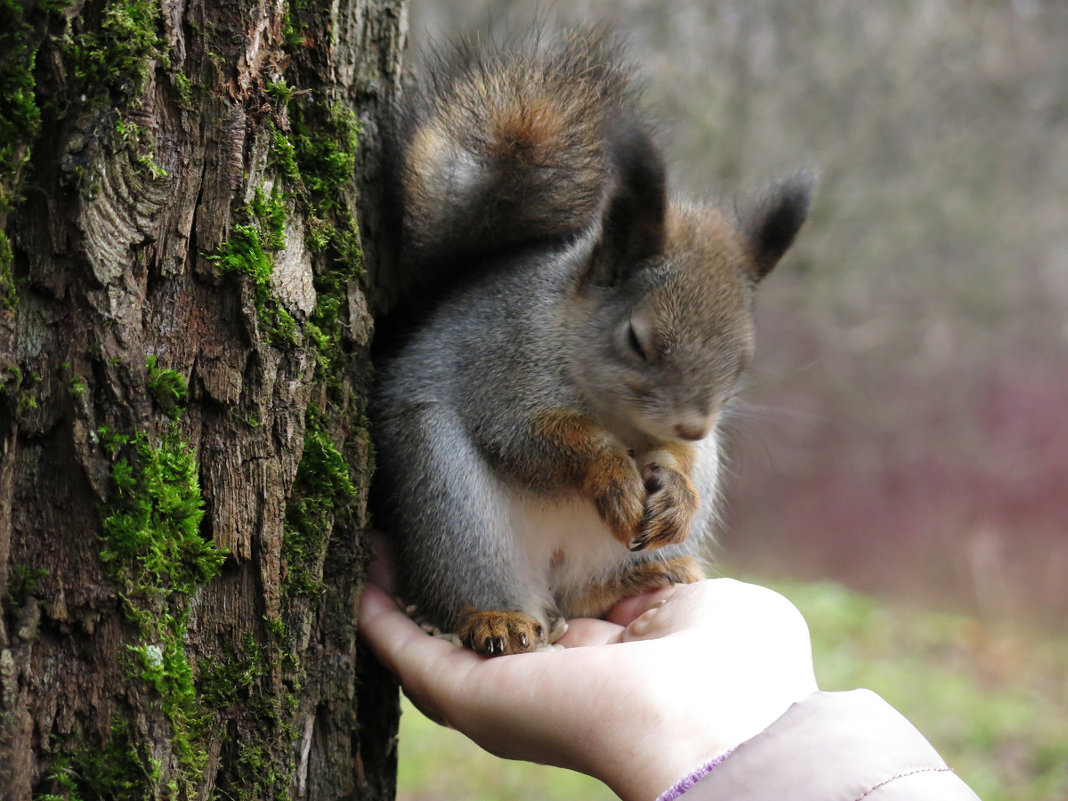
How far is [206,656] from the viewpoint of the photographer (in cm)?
87

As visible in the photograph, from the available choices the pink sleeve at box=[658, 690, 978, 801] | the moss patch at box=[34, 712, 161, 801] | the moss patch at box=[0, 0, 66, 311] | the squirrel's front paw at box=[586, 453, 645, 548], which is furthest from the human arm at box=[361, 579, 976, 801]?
the moss patch at box=[0, 0, 66, 311]

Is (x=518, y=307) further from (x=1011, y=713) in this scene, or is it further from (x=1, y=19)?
(x=1011, y=713)

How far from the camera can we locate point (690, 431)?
1.16 m

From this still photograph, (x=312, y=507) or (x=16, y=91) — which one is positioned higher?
(x=16, y=91)

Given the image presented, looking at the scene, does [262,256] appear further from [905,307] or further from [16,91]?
[905,307]

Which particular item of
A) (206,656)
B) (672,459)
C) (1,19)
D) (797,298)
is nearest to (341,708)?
(206,656)

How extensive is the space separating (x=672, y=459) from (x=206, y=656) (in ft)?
2.16

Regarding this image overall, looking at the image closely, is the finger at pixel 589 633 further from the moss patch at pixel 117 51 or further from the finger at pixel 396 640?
the moss patch at pixel 117 51

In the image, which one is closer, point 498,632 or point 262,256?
point 262,256

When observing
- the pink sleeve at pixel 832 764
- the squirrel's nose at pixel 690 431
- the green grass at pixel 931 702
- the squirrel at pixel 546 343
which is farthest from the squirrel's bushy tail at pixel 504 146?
the green grass at pixel 931 702

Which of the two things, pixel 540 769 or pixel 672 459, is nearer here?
pixel 672 459

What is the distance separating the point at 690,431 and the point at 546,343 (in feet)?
0.76

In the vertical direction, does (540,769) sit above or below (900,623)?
below

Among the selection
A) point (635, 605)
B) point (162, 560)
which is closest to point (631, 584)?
point (635, 605)
